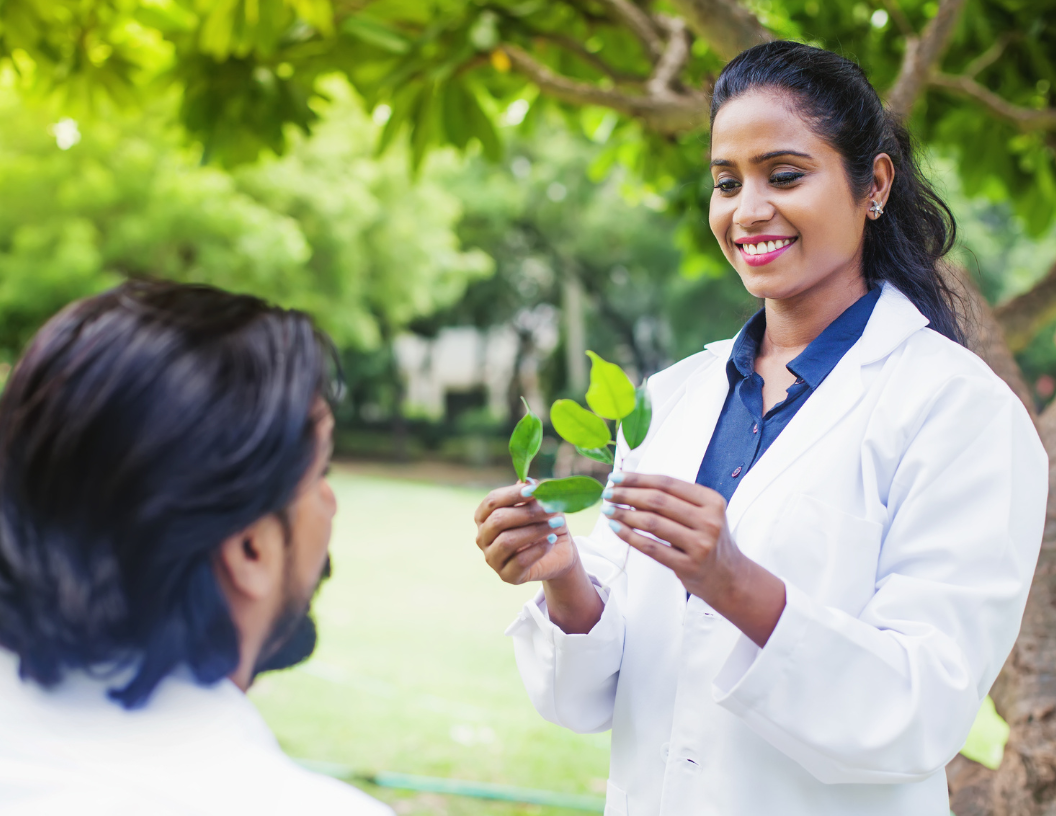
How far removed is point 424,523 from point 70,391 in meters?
12.1

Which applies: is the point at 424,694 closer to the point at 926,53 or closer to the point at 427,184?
the point at 926,53

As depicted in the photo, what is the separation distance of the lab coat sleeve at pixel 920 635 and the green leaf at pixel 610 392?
31 centimetres

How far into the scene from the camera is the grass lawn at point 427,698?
448 centimetres

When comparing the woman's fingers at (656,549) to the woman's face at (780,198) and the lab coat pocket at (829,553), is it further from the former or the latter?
the woman's face at (780,198)

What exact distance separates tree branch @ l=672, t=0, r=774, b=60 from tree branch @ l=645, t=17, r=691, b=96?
370 millimetres

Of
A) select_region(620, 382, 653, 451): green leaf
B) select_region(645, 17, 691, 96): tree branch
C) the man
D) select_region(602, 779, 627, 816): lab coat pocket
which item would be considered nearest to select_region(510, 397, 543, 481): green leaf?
select_region(620, 382, 653, 451): green leaf

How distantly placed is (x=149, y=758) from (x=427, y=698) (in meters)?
5.00

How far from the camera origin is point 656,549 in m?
1.08

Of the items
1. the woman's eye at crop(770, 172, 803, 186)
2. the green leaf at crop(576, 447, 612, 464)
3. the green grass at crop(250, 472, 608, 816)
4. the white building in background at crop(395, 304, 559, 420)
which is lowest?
the white building in background at crop(395, 304, 559, 420)

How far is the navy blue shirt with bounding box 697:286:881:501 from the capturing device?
4.74ft

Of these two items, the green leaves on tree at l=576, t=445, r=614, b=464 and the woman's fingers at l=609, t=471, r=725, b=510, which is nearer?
the woman's fingers at l=609, t=471, r=725, b=510

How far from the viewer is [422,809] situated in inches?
152

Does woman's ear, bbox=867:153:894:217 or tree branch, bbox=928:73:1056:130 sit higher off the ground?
tree branch, bbox=928:73:1056:130

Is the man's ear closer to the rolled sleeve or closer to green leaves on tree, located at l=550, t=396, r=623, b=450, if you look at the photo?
green leaves on tree, located at l=550, t=396, r=623, b=450
